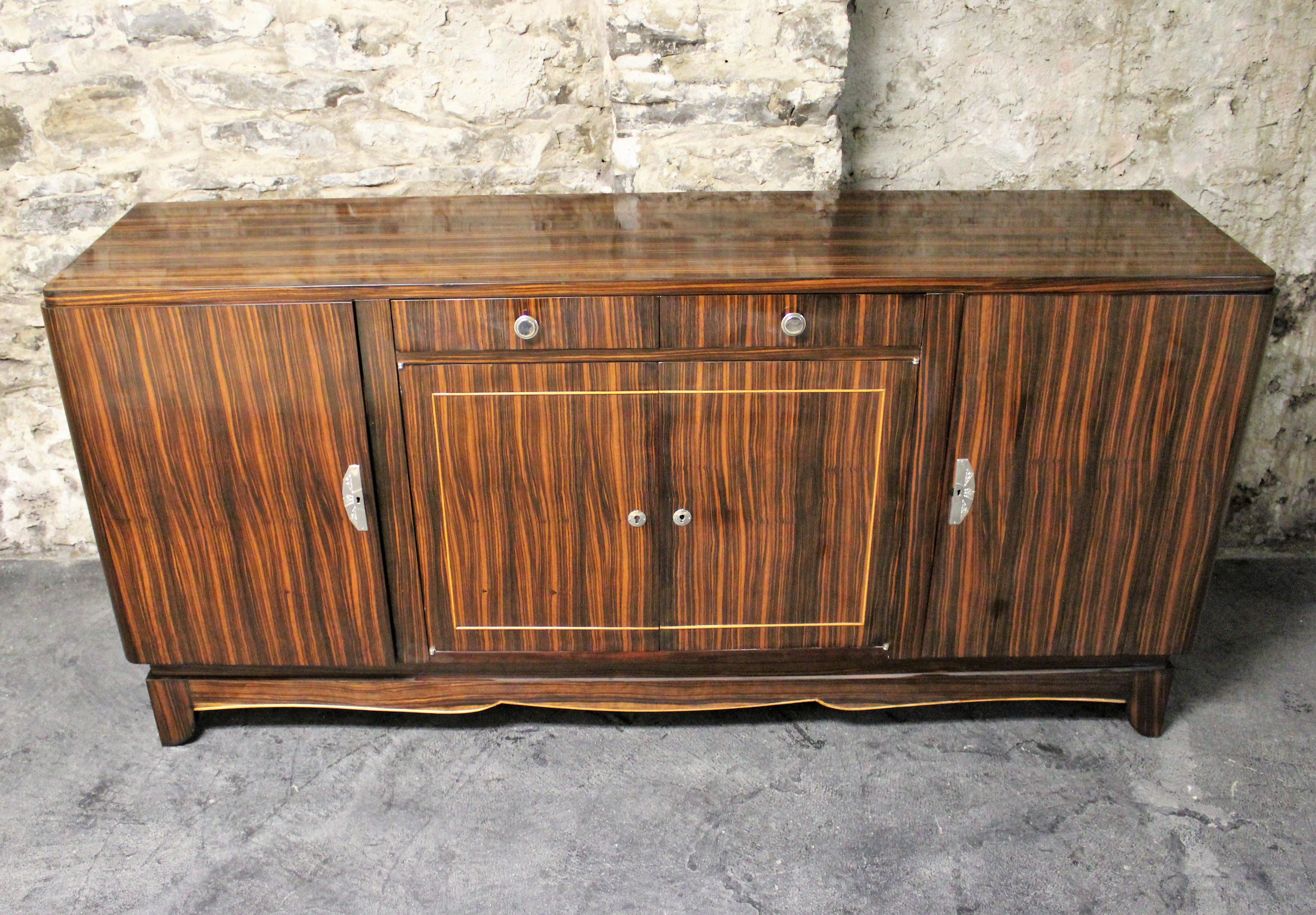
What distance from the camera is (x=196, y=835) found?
1.83 metres

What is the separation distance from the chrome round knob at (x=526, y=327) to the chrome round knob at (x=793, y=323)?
0.39 metres

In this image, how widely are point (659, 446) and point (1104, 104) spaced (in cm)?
126

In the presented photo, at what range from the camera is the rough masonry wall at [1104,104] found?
2.14 meters

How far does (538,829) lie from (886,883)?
599 millimetres

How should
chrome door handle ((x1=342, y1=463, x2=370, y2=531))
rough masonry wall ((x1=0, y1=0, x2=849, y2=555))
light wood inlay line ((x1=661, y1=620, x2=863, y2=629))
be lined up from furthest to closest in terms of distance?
rough masonry wall ((x1=0, y1=0, x2=849, y2=555)) → light wood inlay line ((x1=661, y1=620, x2=863, y2=629)) → chrome door handle ((x1=342, y1=463, x2=370, y2=531))

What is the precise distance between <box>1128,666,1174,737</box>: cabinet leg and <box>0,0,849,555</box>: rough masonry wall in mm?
1151

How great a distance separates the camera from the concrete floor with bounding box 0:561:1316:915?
1.72 m

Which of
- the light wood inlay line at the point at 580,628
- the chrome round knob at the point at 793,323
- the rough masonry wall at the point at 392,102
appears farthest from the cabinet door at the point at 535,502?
the rough masonry wall at the point at 392,102

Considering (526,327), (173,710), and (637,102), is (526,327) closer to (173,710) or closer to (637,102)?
(637,102)

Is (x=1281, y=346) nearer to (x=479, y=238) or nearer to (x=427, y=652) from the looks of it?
(x=479, y=238)

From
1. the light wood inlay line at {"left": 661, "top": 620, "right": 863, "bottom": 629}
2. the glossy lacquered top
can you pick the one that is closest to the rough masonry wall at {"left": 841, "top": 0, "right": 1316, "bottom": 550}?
the glossy lacquered top

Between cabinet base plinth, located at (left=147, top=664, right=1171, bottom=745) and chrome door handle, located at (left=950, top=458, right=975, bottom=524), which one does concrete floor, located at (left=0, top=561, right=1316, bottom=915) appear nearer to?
cabinet base plinth, located at (left=147, top=664, right=1171, bottom=745)

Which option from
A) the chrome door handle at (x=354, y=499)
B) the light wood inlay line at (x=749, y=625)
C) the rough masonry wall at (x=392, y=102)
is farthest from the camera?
the rough masonry wall at (x=392, y=102)

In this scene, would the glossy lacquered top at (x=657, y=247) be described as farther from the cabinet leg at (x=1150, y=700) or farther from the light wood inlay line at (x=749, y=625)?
the cabinet leg at (x=1150, y=700)
